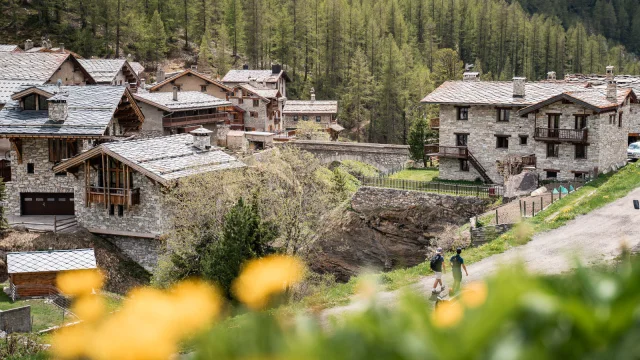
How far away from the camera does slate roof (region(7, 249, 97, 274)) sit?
30.3m

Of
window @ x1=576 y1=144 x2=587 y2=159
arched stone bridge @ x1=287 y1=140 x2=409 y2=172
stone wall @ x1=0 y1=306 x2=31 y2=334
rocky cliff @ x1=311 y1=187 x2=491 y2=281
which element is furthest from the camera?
arched stone bridge @ x1=287 y1=140 x2=409 y2=172

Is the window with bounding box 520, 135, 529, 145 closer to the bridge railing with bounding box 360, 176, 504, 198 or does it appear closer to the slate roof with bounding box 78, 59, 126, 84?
the bridge railing with bounding box 360, 176, 504, 198

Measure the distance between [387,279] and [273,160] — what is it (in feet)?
81.1

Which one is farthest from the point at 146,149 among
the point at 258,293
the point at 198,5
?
the point at 198,5

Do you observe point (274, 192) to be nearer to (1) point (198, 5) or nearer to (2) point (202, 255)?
(2) point (202, 255)

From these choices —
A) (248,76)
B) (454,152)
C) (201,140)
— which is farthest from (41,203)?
(248,76)

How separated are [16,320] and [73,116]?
17.8m

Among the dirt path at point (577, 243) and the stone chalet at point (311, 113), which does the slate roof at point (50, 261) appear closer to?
the dirt path at point (577, 243)

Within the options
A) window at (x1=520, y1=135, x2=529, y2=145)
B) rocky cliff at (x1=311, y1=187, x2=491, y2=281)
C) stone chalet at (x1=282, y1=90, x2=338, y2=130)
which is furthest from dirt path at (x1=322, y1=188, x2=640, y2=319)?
stone chalet at (x1=282, y1=90, x2=338, y2=130)

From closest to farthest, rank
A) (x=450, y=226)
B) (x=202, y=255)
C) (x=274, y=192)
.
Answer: (x=202, y=255)
(x=274, y=192)
(x=450, y=226)

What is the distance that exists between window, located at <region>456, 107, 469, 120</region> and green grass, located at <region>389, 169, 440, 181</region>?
4521mm

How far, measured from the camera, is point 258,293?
3.28 m

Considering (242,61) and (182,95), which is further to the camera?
(242,61)

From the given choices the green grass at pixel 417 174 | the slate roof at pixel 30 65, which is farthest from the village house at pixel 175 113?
the green grass at pixel 417 174
